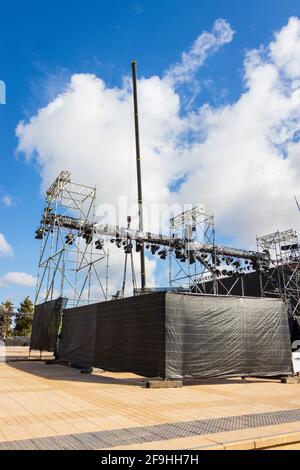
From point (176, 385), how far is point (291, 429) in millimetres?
5314

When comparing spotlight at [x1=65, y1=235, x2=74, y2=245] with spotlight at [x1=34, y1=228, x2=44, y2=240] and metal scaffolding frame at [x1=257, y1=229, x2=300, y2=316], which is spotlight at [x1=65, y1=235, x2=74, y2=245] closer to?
spotlight at [x1=34, y1=228, x2=44, y2=240]

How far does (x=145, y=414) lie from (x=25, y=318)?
1980 inches

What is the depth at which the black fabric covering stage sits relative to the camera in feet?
35.6

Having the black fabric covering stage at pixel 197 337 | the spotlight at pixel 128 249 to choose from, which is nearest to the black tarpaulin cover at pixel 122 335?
the black fabric covering stage at pixel 197 337

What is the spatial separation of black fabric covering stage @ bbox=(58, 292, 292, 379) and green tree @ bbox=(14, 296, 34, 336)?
1676 inches

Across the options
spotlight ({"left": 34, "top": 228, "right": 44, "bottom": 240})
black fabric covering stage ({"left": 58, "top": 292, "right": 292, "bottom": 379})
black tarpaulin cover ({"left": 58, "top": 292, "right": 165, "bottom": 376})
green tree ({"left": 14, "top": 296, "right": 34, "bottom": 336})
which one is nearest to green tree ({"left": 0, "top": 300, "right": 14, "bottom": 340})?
green tree ({"left": 14, "top": 296, "right": 34, "bottom": 336})

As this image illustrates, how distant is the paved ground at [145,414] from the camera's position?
15.6 feet

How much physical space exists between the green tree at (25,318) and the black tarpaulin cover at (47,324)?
3151 centimetres

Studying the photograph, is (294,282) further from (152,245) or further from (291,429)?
(291,429)

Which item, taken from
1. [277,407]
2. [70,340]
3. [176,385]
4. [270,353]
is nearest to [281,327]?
[270,353]

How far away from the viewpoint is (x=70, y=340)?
1698 centimetres

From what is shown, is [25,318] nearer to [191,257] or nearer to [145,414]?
[191,257]

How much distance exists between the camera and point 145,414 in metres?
6.52

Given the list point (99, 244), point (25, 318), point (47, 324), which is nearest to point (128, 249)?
point (99, 244)
